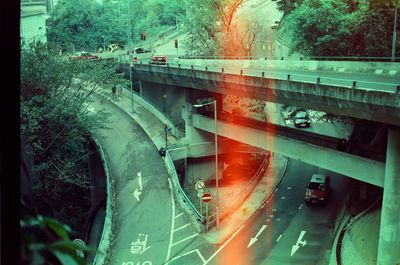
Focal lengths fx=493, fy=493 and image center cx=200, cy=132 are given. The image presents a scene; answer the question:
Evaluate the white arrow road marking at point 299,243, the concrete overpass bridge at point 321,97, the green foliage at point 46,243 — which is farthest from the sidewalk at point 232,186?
the green foliage at point 46,243

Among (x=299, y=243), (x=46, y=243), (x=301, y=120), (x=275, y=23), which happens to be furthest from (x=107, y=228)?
(x=275, y=23)

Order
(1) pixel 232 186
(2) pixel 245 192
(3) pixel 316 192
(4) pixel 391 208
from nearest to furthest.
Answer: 1. (4) pixel 391 208
2. (3) pixel 316 192
3. (2) pixel 245 192
4. (1) pixel 232 186

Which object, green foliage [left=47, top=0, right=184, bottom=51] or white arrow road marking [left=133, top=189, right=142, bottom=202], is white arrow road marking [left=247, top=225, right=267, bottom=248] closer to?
white arrow road marking [left=133, top=189, right=142, bottom=202]

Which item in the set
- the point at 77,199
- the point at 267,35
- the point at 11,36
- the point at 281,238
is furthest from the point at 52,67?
the point at 267,35

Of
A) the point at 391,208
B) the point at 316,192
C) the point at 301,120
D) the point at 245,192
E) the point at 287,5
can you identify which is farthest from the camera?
the point at 301,120

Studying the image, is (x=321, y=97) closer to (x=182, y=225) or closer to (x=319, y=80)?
(x=319, y=80)

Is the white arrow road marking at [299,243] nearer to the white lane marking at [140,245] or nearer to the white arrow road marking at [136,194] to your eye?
the white lane marking at [140,245]

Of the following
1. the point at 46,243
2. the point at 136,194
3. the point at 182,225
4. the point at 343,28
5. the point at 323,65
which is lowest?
the point at 182,225
